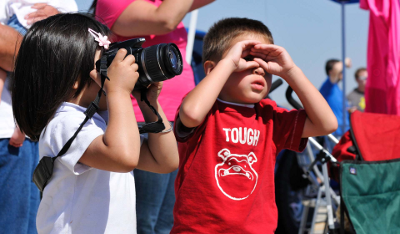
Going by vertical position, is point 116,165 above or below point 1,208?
above

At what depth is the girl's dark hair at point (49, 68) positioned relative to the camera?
122 cm

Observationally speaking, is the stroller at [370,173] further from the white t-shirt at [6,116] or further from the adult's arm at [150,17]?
the white t-shirt at [6,116]

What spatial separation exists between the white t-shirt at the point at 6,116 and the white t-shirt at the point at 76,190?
504mm

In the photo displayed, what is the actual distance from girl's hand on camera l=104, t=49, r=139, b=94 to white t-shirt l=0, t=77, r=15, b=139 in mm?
697

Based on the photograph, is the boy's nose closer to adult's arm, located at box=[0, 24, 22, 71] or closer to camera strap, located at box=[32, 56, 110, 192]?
camera strap, located at box=[32, 56, 110, 192]

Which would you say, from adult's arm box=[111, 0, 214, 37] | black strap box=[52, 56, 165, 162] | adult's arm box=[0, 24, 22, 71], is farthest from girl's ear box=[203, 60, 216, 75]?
adult's arm box=[0, 24, 22, 71]

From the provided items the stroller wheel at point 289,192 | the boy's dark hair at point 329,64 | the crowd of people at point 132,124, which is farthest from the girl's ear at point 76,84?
the boy's dark hair at point 329,64

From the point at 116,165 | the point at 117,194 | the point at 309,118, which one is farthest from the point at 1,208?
the point at 309,118

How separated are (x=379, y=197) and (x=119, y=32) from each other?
54.7 inches

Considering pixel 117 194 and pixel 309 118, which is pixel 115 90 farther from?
pixel 309 118

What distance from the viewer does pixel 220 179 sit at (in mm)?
1383

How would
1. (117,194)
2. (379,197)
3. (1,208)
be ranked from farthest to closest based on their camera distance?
1. (379,197)
2. (1,208)
3. (117,194)

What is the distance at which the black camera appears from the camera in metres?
1.14

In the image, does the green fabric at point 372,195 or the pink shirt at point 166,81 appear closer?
the pink shirt at point 166,81
